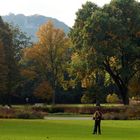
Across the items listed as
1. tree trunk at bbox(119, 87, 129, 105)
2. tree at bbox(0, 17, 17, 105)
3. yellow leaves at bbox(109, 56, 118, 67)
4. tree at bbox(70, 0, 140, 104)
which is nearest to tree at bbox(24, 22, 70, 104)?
tree at bbox(0, 17, 17, 105)

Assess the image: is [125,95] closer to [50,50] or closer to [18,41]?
[50,50]

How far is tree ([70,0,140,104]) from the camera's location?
71.2 meters

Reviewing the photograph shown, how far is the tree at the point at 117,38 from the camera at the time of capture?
7125 cm

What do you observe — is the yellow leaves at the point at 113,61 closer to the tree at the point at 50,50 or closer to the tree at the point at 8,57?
the tree at the point at 50,50

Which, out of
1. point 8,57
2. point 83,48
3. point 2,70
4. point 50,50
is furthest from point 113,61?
point 8,57

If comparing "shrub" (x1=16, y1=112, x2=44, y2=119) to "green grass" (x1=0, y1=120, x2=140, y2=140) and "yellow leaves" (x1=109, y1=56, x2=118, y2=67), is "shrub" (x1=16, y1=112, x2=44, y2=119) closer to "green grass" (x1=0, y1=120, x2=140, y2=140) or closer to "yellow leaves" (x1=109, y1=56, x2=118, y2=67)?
"green grass" (x1=0, y1=120, x2=140, y2=140)

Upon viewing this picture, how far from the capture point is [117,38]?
72875 millimetres

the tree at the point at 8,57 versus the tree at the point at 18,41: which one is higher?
the tree at the point at 18,41

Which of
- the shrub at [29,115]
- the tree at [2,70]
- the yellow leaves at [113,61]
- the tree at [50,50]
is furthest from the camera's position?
the tree at [50,50]

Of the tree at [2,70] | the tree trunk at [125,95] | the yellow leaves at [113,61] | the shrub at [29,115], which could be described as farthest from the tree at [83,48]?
the shrub at [29,115]

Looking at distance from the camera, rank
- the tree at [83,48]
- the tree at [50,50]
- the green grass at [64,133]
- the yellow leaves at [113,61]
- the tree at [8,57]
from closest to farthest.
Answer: the green grass at [64,133] < the tree at [83,48] < the yellow leaves at [113,61] < the tree at [8,57] < the tree at [50,50]

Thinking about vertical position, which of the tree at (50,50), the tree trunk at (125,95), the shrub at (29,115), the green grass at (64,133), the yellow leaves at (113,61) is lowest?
the green grass at (64,133)

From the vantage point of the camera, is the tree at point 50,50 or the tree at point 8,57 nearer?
the tree at point 8,57

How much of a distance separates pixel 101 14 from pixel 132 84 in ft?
52.6
